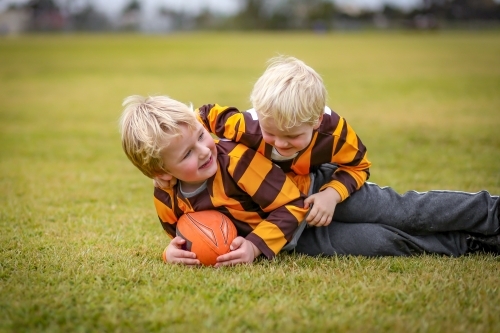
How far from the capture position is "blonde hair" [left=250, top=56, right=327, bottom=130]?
10.2 feet

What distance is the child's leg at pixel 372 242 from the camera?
11.6 ft

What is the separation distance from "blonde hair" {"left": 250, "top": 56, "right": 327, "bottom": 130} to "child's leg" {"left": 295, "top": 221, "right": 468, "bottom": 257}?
730 millimetres

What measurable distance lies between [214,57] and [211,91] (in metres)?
12.7

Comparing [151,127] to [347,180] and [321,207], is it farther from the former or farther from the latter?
[347,180]

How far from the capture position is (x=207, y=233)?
10.9 feet

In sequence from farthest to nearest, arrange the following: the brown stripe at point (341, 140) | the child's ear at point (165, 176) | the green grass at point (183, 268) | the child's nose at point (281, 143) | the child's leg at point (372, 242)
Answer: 1. the child's leg at point (372, 242)
2. the brown stripe at point (341, 140)
3. the child's ear at point (165, 176)
4. the child's nose at point (281, 143)
5. the green grass at point (183, 268)

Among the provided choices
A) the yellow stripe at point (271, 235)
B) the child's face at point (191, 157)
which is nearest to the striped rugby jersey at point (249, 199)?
the yellow stripe at point (271, 235)

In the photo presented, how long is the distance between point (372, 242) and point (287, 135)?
84 centimetres

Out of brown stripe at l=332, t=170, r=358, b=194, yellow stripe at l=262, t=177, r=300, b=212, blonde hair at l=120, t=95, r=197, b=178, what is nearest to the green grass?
yellow stripe at l=262, t=177, r=300, b=212

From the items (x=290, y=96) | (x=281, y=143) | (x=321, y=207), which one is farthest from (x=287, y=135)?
(x=321, y=207)

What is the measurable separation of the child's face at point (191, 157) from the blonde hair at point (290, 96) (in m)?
0.33

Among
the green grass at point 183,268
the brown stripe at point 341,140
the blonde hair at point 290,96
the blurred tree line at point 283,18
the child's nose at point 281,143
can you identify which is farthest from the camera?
the blurred tree line at point 283,18

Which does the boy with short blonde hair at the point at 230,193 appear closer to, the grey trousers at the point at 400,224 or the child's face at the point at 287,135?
the grey trousers at the point at 400,224

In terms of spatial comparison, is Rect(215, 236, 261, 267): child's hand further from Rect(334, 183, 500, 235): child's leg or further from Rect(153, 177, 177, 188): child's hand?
Rect(334, 183, 500, 235): child's leg
